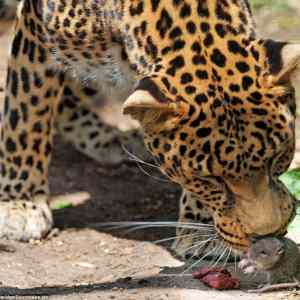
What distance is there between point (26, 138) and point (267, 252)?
260cm

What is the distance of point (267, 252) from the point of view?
5.94 m

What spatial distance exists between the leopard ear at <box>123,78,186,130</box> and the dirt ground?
3.41 ft

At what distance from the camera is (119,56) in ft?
23.2

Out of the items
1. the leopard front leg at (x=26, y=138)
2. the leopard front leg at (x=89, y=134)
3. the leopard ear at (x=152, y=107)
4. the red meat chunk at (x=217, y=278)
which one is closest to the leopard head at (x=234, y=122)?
the leopard ear at (x=152, y=107)

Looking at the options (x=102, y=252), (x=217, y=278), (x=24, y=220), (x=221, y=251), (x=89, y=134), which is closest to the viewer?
(x=217, y=278)

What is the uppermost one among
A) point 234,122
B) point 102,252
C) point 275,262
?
point 234,122

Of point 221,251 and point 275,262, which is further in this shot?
point 221,251

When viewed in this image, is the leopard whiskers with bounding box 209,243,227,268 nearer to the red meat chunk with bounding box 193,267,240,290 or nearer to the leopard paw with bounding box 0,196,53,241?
the red meat chunk with bounding box 193,267,240,290

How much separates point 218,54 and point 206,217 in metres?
1.61

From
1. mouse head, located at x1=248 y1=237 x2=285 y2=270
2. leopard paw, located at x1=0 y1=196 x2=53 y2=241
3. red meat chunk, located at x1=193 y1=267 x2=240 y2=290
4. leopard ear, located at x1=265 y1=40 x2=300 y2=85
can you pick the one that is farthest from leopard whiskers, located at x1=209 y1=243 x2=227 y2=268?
leopard paw, located at x1=0 y1=196 x2=53 y2=241

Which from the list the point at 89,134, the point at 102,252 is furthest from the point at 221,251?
the point at 89,134

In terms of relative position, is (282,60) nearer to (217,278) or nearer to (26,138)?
(217,278)

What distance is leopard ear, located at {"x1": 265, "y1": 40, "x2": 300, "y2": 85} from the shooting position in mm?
6074

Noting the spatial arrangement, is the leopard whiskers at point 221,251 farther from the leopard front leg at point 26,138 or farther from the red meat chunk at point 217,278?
the leopard front leg at point 26,138
